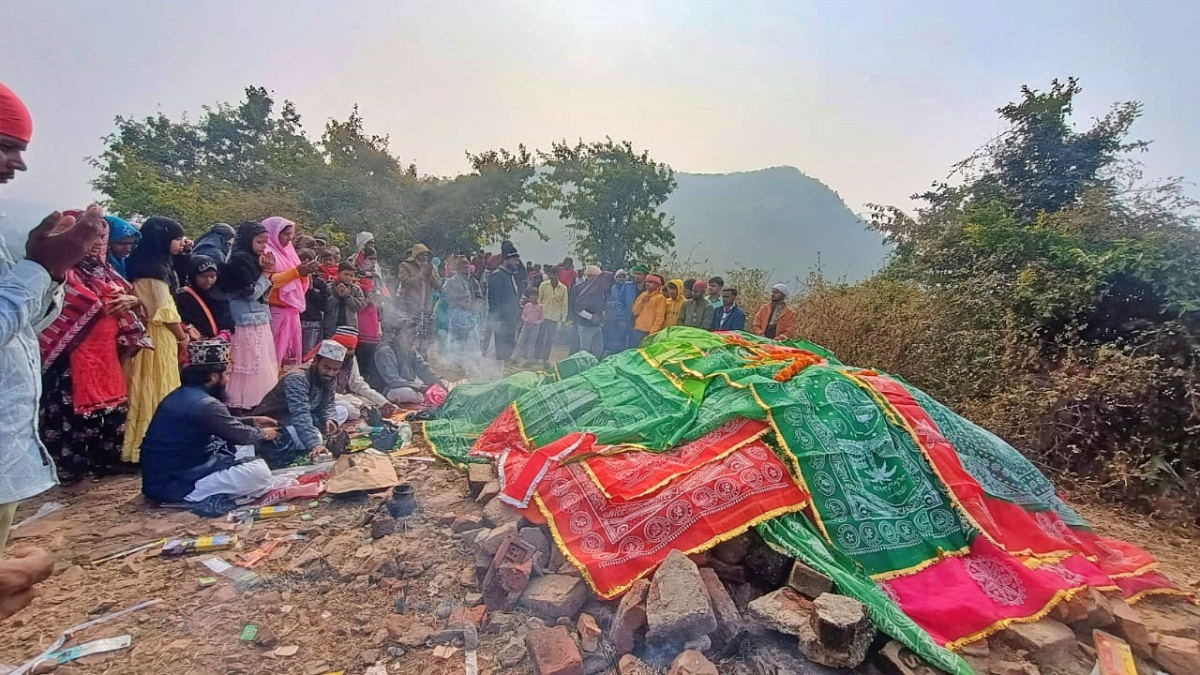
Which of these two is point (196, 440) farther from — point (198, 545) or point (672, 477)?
point (672, 477)

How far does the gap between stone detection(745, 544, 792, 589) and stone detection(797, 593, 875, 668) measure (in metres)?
0.43

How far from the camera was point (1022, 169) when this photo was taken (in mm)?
9453

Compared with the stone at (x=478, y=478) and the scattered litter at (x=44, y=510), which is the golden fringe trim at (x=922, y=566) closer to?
the stone at (x=478, y=478)

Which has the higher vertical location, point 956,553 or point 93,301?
point 93,301

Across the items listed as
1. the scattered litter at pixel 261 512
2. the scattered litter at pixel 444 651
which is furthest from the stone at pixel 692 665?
the scattered litter at pixel 261 512

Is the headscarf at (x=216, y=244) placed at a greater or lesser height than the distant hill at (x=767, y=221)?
lesser

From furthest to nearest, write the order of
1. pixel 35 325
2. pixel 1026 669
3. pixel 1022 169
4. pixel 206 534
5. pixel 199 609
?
1. pixel 1022 169
2. pixel 206 534
3. pixel 199 609
4. pixel 1026 669
5. pixel 35 325

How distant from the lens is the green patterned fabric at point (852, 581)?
7.60 feet

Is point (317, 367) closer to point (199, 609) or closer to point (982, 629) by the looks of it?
point (199, 609)

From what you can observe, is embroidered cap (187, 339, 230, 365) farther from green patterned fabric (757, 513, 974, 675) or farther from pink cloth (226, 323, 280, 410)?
green patterned fabric (757, 513, 974, 675)

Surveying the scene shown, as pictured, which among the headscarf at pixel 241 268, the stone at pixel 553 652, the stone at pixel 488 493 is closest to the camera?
the stone at pixel 553 652

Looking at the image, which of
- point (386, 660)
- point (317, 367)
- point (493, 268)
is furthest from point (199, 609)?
point (493, 268)

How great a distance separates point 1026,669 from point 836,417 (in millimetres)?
1412

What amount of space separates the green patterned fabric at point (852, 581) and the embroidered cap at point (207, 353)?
3633 mm
